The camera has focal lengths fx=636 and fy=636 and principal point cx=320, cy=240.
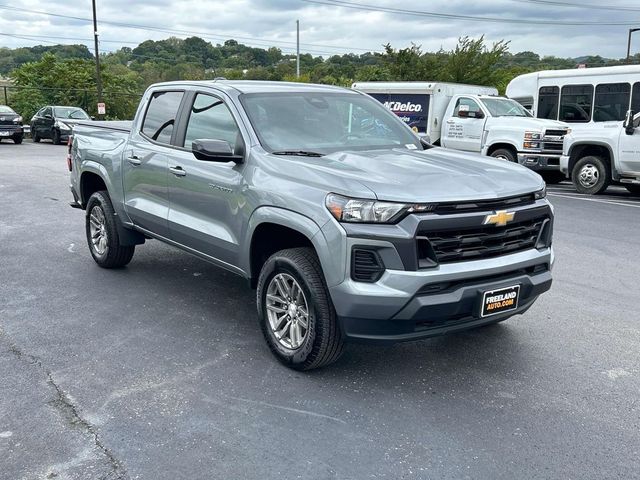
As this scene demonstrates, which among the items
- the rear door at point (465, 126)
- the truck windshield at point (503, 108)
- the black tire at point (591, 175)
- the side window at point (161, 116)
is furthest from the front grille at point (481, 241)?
the truck windshield at point (503, 108)

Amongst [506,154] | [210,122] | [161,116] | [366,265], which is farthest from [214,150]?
[506,154]

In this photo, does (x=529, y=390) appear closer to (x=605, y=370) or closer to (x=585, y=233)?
(x=605, y=370)

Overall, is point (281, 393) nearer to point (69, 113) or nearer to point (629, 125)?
point (629, 125)

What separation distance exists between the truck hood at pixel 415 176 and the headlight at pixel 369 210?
0.11ft

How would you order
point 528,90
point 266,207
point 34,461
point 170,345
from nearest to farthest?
1. point 34,461
2. point 266,207
3. point 170,345
4. point 528,90

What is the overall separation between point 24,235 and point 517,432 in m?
6.95

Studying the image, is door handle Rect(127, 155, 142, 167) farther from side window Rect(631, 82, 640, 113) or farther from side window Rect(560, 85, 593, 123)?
side window Rect(560, 85, 593, 123)

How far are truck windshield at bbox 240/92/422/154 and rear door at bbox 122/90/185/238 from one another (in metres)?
1.00

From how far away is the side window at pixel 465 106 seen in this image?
15625 millimetres

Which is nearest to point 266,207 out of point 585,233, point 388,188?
point 388,188

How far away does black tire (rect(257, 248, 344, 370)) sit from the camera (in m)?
3.79

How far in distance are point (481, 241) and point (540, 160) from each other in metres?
11.3

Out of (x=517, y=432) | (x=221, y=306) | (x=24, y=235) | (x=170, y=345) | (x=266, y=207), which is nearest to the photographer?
(x=517, y=432)

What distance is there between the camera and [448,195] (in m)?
3.61
